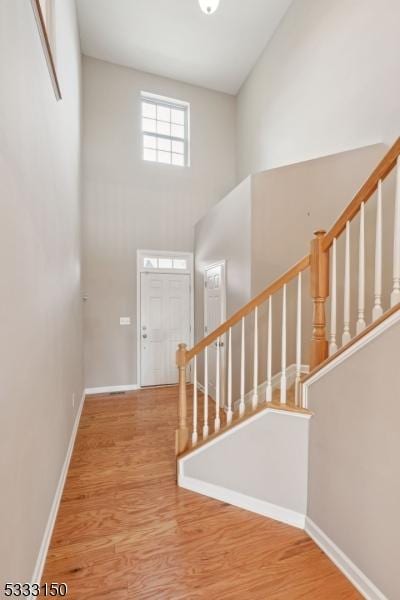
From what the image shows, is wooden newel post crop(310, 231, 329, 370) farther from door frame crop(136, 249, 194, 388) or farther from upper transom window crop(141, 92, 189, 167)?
upper transom window crop(141, 92, 189, 167)

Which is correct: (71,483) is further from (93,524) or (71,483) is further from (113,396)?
(113,396)

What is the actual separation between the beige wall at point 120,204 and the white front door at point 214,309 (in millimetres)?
1079

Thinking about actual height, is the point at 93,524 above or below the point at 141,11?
below

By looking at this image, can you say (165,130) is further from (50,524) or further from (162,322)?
(50,524)

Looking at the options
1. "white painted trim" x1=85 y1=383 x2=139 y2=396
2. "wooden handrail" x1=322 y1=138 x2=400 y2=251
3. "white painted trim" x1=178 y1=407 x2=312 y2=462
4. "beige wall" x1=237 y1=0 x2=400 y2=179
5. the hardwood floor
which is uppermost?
"beige wall" x1=237 y1=0 x2=400 y2=179

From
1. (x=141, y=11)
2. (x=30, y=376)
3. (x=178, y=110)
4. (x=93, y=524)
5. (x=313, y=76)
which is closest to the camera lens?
(x=30, y=376)

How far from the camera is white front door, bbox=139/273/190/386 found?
4816 mm

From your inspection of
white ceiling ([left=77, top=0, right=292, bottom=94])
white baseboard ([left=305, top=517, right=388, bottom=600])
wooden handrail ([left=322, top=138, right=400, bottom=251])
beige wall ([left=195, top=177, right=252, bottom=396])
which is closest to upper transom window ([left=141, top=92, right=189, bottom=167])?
white ceiling ([left=77, top=0, right=292, bottom=94])

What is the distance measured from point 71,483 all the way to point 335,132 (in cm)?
440

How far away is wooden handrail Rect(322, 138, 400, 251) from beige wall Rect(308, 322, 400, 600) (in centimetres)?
70

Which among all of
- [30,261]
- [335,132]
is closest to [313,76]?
[335,132]

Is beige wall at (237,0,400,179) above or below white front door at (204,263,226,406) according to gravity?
above

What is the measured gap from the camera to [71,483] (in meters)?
2.31

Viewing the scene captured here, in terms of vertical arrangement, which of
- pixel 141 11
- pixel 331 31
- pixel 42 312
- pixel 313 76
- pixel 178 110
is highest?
pixel 141 11
